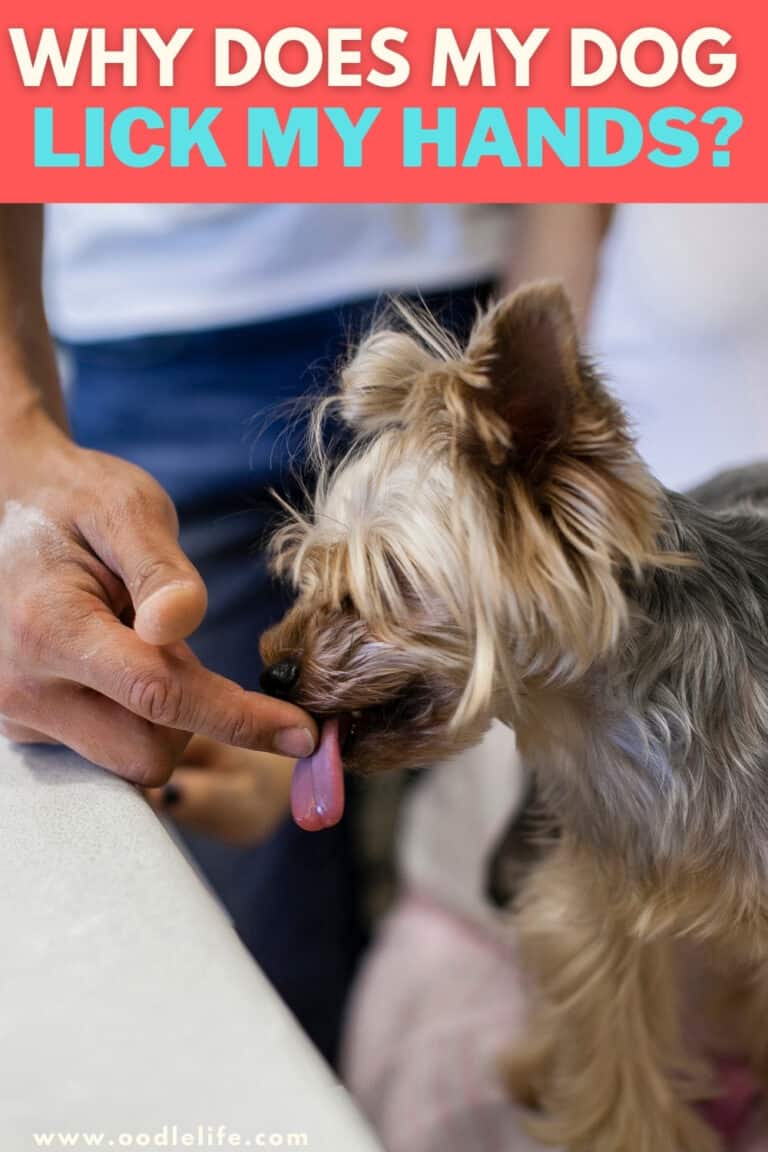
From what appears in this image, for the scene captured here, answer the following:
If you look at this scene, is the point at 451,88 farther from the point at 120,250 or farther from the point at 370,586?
the point at 370,586

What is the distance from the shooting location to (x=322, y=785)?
0.81 meters

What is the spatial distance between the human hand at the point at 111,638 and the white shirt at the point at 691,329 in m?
0.79

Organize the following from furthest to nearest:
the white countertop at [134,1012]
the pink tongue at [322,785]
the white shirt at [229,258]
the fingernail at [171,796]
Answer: the white shirt at [229,258] → the fingernail at [171,796] → the pink tongue at [322,785] → the white countertop at [134,1012]

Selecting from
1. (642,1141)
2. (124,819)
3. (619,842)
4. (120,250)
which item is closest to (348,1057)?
(642,1141)

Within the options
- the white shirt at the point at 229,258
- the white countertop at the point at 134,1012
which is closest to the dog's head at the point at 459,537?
the white countertop at the point at 134,1012

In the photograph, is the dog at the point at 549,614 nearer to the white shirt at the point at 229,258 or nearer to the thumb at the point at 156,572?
the thumb at the point at 156,572

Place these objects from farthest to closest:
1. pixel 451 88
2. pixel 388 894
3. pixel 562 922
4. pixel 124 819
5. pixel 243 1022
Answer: pixel 388 894, pixel 451 88, pixel 562 922, pixel 124 819, pixel 243 1022

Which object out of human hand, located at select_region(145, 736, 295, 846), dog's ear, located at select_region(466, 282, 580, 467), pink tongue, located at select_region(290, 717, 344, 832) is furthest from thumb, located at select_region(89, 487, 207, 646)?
human hand, located at select_region(145, 736, 295, 846)

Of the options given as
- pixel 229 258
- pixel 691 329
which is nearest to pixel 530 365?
pixel 229 258

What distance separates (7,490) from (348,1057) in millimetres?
887

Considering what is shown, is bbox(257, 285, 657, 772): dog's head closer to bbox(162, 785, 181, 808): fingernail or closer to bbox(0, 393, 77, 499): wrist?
bbox(0, 393, 77, 499): wrist

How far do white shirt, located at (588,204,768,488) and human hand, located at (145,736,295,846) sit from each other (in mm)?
629

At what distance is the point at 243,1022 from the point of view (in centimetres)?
59

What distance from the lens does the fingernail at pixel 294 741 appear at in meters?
0.80
